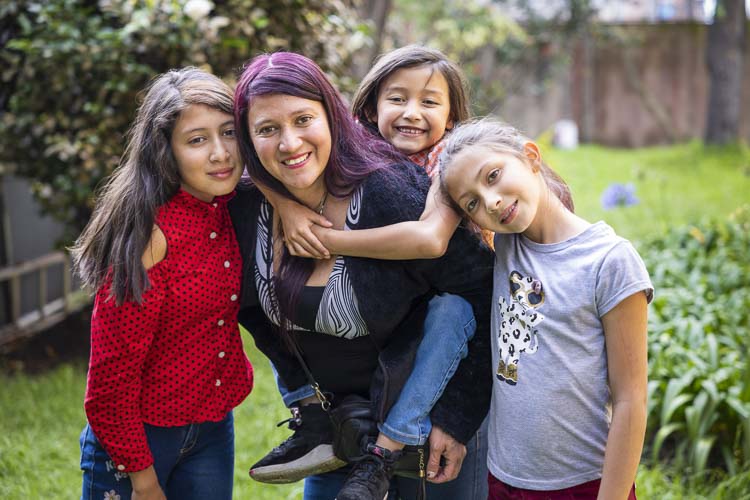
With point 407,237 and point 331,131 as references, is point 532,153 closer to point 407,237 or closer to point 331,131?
point 407,237

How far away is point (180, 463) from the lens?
208cm

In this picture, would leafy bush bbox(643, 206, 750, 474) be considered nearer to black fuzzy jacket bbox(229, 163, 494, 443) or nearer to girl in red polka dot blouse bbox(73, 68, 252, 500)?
black fuzzy jacket bbox(229, 163, 494, 443)

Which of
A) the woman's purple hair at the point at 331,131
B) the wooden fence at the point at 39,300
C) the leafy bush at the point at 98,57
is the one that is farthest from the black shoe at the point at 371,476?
the wooden fence at the point at 39,300

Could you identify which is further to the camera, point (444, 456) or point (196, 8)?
point (196, 8)

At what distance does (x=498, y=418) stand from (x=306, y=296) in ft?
1.79

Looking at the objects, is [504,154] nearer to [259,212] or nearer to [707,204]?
[259,212]

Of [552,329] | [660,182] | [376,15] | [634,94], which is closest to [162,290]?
[552,329]

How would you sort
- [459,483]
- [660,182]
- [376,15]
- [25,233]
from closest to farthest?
1. [459,483]
2. [25,233]
3. [376,15]
4. [660,182]

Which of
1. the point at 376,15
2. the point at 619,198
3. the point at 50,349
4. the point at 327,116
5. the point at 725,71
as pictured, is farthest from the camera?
the point at 725,71

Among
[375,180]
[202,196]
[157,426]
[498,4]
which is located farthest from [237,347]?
[498,4]

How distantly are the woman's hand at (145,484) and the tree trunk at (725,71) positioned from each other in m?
9.42

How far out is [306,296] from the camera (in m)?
1.87

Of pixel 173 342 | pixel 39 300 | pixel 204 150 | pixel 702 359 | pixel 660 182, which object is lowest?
pixel 39 300

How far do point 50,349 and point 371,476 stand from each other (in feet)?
12.9
